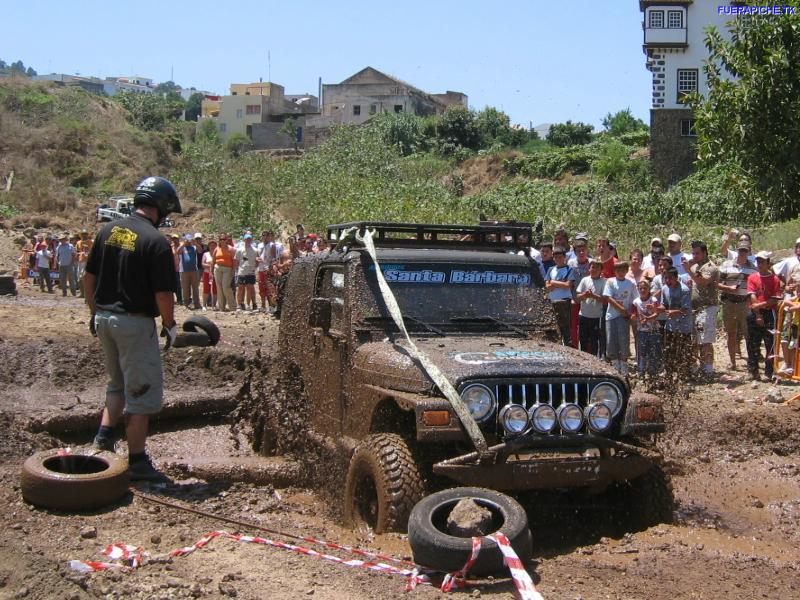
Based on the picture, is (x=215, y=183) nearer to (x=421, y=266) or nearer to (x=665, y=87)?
(x=665, y=87)

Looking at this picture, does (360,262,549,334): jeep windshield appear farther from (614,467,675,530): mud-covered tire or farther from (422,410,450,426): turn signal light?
(614,467,675,530): mud-covered tire

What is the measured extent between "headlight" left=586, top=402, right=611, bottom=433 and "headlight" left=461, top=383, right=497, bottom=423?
0.60m

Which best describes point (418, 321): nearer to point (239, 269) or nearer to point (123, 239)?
point (123, 239)

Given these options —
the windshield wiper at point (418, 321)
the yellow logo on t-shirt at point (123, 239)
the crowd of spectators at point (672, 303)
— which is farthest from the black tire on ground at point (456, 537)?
the crowd of spectators at point (672, 303)

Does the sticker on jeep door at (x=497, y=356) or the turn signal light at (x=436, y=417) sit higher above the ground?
the sticker on jeep door at (x=497, y=356)

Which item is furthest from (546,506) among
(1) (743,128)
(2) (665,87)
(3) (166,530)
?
(2) (665,87)

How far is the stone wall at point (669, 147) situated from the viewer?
47406 millimetres

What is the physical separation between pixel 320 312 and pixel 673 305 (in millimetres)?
6091

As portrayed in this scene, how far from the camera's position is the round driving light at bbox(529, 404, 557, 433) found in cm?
536

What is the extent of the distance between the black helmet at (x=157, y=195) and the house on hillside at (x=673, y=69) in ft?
144

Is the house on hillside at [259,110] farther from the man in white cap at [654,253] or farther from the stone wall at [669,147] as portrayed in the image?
the man in white cap at [654,253]

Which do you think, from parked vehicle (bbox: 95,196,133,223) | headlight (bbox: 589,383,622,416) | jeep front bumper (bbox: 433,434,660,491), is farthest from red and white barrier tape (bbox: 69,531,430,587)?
parked vehicle (bbox: 95,196,133,223)

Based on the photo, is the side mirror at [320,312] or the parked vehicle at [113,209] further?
the parked vehicle at [113,209]

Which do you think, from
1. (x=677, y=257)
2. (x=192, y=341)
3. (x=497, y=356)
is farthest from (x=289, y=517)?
(x=677, y=257)
